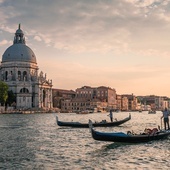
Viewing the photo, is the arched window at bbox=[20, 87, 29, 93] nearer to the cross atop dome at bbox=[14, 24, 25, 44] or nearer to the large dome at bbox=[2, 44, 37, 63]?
the large dome at bbox=[2, 44, 37, 63]

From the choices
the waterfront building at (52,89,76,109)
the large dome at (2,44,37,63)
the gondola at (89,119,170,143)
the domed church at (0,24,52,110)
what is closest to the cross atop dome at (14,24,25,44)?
the domed church at (0,24,52,110)

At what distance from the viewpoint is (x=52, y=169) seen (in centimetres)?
1109

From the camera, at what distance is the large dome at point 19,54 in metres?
95.2

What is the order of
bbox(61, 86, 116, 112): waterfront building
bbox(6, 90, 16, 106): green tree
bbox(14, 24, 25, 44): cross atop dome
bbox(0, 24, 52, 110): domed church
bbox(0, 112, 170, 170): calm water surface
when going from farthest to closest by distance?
bbox(61, 86, 116, 112): waterfront building < bbox(14, 24, 25, 44): cross atop dome < bbox(0, 24, 52, 110): domed church < bbox(6, 90, 16, 106): green tree < bbox(0, 112, 170, 170): calm water surface

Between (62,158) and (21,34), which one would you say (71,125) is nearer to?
(62,158)

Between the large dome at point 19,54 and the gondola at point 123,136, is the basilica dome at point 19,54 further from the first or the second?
the gondola at point 123,136

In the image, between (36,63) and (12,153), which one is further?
(36,63)

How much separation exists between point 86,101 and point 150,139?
89.0 meters

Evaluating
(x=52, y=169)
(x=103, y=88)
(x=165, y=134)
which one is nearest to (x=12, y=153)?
(x=52, y=169)

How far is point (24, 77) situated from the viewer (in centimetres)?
9294

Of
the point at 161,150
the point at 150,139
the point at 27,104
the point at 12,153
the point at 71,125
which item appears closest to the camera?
the point at 12,153

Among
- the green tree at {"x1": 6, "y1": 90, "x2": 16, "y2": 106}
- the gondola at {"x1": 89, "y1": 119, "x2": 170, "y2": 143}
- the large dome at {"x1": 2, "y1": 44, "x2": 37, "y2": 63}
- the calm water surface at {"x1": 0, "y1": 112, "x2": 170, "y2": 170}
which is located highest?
the large dome at {"x1": 2, "y1": 44, "x2": 37, "y2": 63}

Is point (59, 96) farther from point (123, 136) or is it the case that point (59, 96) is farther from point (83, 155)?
point (83, 155)

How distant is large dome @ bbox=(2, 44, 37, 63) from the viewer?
95.2 metres
